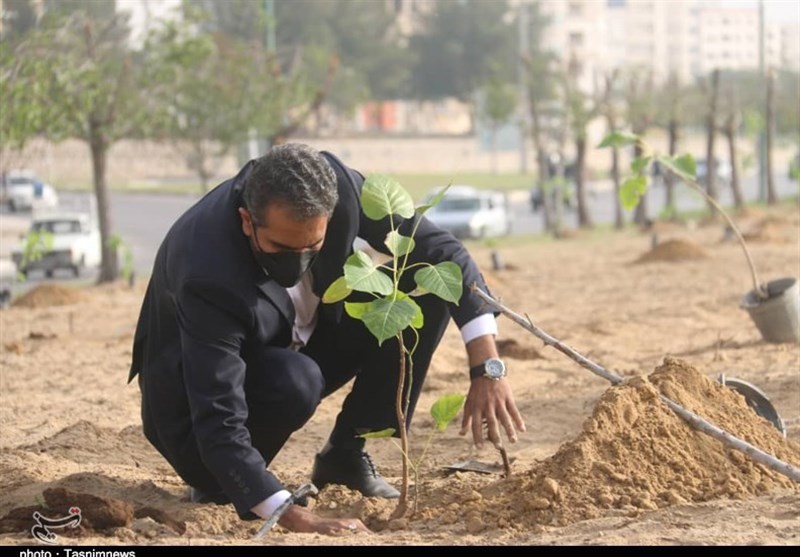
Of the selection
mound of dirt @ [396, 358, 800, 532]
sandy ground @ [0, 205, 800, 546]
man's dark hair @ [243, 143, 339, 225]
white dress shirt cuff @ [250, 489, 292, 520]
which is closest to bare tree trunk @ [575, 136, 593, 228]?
sandy ground @ [0, 205, 800, 546]

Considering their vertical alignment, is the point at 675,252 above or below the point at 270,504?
below

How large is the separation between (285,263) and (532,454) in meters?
1.97

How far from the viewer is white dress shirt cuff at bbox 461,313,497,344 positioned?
167 inches

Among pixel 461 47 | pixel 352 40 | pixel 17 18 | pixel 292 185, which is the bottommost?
pixel 292 185

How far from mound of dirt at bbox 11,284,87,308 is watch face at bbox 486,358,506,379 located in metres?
10.2

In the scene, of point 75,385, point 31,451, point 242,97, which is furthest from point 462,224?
point 31,451

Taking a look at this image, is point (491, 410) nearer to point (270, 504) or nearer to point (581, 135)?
point (270, 504)

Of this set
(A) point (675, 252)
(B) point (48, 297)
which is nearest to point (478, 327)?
(B) point (48, 297)

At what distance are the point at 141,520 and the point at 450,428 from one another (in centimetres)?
236

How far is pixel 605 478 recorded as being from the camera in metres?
4.06

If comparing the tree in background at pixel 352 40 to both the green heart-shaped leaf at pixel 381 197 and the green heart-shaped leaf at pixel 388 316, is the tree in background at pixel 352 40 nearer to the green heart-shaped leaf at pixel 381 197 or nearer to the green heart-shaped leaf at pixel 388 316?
the green heart-shaped leaf at pixel 381 197

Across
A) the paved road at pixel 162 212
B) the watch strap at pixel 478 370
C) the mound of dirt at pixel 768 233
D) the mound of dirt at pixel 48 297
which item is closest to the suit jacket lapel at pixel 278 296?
the watch strap at pixel 478 370

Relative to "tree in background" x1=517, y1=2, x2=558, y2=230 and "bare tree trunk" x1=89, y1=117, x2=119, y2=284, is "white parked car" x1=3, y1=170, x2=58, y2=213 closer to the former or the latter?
"tree in background" x1=517, y1=2, x2=558, y2=230

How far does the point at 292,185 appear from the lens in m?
3.64
